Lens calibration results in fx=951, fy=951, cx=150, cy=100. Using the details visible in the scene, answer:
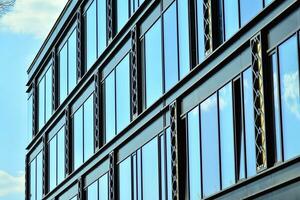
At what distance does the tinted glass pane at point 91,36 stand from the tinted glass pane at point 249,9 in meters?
19.7

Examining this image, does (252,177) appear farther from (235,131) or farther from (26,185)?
(26,185)

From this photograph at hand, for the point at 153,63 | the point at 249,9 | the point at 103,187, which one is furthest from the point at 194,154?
the point at 103,187

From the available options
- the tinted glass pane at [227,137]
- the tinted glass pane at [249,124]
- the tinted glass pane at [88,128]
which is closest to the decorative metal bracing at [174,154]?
the tinted glass pane at [227,137]

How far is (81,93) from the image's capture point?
163ft

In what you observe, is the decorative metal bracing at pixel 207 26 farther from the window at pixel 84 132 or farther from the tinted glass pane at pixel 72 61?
the tinted glass pane at pixel 72 61

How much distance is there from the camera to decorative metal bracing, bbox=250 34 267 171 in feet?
85.6

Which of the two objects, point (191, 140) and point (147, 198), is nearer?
point (191, 140)

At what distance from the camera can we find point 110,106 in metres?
44.3

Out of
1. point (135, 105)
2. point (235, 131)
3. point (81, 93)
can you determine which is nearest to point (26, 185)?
point (81, 93)

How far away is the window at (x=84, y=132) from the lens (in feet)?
155

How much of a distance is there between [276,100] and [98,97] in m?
21.2

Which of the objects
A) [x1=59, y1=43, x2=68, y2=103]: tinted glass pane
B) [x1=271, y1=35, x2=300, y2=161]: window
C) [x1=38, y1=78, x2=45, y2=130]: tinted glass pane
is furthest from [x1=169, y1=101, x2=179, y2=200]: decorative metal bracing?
[x1=38, y1=78, x2=45, y2=130]: tinted glass pane

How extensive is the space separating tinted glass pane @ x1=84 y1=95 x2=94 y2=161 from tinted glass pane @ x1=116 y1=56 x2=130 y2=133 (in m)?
4.55

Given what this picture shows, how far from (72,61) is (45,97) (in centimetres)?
743
